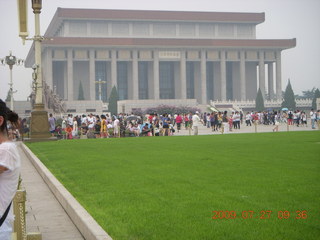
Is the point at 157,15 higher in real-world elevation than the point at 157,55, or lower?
higher

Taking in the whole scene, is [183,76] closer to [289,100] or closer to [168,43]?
[168,43]

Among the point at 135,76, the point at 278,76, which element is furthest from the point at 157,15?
the point at 278,76

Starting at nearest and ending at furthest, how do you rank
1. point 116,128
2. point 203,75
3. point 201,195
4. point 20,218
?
1. point 20,218
2. point 201,195
3. point 116,128
4. point 203,75

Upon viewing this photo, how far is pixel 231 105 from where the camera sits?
84750mm

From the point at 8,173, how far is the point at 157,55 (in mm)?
84936

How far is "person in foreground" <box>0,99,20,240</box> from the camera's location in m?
3.58

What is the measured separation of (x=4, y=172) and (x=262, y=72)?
9164 cm

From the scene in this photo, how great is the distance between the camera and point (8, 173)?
3.63 m

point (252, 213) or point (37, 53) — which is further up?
point (37, 53)

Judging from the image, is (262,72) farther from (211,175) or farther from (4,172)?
(4,172)

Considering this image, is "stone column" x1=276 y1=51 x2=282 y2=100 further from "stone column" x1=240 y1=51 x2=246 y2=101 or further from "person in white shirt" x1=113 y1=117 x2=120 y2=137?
"person in white shirt" x1=113 y1=117 x2=120 y2=137

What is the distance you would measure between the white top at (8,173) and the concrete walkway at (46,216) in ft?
9.38

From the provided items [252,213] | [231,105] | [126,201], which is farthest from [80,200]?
[231,105]

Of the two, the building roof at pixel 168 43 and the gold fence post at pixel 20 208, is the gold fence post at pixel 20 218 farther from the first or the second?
the building roof at pixel 168 43
